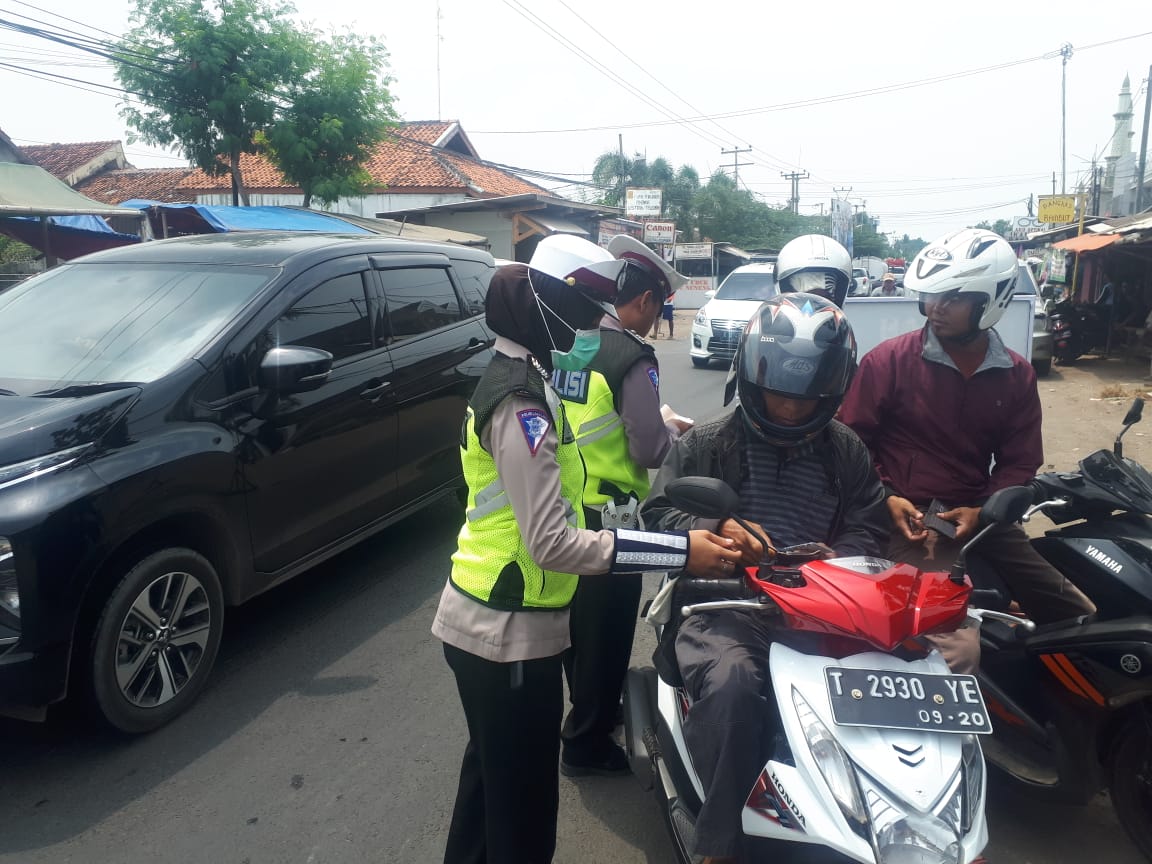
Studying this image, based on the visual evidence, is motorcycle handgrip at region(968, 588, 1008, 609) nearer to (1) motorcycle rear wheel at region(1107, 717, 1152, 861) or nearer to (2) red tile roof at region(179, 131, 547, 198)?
(1) motorcycle rear wheel at region(1107, 717, 1152, 861)

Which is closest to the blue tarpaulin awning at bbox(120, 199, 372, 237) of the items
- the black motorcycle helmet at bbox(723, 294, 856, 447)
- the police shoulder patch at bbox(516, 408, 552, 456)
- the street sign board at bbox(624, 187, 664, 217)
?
the black motorcycle helmet at bbox(723, 294, 856, 447)

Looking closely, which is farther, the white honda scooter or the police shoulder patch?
the police shoulder patch

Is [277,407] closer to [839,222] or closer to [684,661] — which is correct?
[684,661]

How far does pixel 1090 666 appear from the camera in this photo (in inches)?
103

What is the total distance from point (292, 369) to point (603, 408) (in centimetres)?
158

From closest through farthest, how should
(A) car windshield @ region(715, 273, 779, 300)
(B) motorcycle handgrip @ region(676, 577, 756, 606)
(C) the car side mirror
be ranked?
1. (B) motorcycle handgrip @ region(676, 577, 756, 606)
2. (C) the car side mirror
3. (A) car windshield @ region(715, 273, 779, 300)

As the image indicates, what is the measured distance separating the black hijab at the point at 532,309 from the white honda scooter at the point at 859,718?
19.1 inches

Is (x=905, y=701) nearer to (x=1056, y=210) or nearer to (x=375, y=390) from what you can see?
(x=375, y=390)

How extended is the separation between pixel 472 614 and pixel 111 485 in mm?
1801

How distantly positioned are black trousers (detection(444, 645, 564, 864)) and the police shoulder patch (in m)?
0.55

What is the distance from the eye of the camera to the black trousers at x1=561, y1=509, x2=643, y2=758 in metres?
3.08

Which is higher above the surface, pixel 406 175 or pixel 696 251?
pixel 406 175

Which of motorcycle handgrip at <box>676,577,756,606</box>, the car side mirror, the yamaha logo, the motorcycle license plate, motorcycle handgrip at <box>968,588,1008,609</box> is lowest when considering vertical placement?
the motorcycle license plate

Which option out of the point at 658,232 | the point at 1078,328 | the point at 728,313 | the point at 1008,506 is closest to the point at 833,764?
the point at 1008,506
